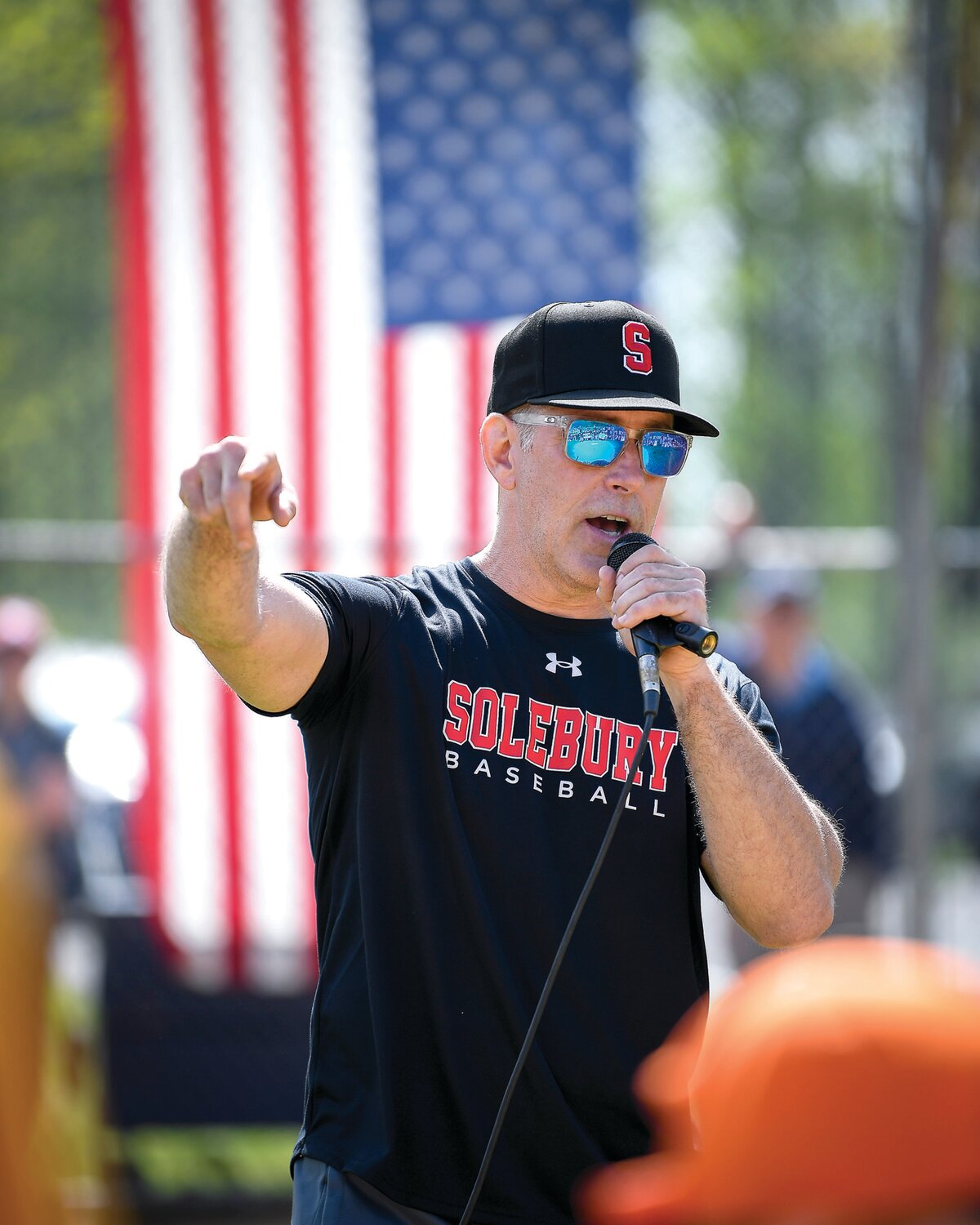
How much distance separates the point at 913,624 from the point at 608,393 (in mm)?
3351

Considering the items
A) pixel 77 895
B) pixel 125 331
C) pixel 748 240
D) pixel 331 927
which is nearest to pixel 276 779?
pixel 77 895

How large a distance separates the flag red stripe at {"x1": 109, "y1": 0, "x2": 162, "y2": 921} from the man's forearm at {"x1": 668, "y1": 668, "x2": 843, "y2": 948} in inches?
131

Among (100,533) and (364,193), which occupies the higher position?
(364,193)

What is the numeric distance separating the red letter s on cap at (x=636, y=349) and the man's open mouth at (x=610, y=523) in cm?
29

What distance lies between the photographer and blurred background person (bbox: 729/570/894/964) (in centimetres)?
601

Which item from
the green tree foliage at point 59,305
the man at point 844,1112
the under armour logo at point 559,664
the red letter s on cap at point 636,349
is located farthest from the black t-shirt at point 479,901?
the green tree foliage at point 59,305

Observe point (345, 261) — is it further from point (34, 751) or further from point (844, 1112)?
point (844, 1112)

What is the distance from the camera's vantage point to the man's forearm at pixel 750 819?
104 inches

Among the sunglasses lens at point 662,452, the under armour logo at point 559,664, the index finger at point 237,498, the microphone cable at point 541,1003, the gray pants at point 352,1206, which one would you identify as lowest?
the gray pants at point 352,1206

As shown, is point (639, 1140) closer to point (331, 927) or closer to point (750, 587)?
point (331, 927)

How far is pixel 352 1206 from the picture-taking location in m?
2.56

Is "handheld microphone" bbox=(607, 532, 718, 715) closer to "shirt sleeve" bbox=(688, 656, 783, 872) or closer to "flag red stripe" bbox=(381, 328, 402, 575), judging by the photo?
"shirt sleeve" bbox=(688, 656, 783, 872)

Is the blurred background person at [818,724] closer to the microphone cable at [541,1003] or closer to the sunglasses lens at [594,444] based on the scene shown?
the sunglasses lens at [594,444]

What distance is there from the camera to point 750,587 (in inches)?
247
